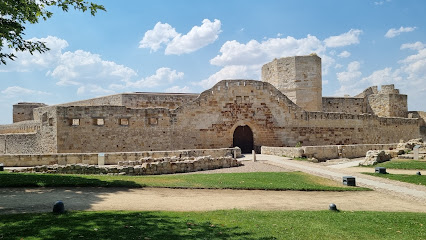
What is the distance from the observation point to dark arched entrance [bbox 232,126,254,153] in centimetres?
2788

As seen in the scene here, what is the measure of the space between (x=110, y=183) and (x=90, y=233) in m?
5.51

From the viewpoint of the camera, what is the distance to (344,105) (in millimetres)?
35656

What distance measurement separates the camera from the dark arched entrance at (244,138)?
91.5 feet

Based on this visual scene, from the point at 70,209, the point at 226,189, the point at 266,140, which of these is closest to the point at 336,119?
the point at 266,140

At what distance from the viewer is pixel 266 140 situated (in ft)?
83.4

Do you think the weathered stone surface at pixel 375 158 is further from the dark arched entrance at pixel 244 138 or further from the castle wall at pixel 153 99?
the castle wall at pixel 153 99

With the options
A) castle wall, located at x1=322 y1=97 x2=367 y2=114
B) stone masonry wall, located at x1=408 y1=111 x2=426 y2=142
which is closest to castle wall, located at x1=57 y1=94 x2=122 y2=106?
castle wall, located at x1=322 y1=97 x2=367 y2=114

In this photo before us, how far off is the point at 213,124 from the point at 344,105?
18.7 m

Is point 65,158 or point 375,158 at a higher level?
point 65,158

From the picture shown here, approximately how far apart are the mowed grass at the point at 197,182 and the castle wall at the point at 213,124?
961 cm

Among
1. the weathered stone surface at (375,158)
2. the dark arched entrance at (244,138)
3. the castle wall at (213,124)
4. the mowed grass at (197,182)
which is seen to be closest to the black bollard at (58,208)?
the mowed grass at (197,182)

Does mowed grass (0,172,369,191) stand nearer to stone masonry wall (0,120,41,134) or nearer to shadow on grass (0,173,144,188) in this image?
shadow on grass (0,173,144,188)

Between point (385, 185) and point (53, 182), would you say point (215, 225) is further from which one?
point (385, 185)

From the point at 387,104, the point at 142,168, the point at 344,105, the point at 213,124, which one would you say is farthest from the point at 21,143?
the point at 387,104
